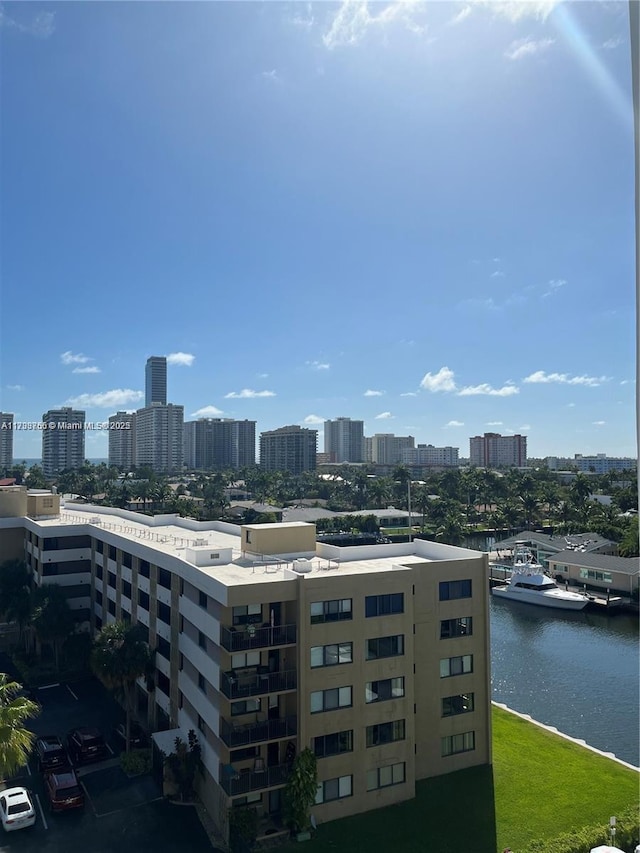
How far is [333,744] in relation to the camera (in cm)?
2350

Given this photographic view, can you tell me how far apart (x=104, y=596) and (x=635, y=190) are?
40877 millimetres

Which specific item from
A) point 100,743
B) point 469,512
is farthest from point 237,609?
point 469,512

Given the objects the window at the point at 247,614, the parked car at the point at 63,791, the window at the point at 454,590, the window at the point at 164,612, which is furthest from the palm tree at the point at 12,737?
the window at the point at 454,590

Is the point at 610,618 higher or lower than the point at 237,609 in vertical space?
lower

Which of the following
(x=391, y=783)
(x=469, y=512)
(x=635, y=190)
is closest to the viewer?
(x=635, y=190)

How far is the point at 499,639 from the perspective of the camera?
52.4 m

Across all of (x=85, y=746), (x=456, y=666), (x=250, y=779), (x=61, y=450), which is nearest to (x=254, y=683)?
(x=250, y=779)

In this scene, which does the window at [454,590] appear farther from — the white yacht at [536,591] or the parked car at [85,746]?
the white yacht at [536,591]

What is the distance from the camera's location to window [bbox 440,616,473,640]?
26578 millimetres

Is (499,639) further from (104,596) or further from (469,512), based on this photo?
(469,512)

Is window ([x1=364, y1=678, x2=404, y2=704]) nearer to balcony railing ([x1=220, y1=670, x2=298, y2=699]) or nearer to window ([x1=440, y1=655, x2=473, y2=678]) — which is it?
window ([x1=440, y1=655, x2=473, y2=678])

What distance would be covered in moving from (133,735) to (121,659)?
4.85 metres

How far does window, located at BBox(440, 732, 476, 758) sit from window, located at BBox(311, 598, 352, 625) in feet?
25.8

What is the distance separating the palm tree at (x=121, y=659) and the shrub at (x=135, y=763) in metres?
0.43
